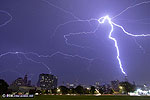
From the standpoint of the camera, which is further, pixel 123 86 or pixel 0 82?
pixel 123 86

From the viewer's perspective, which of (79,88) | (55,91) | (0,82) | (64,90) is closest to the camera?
(0,82)

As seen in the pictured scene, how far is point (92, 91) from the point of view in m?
83.9

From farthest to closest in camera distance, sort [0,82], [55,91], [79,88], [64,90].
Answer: [55,91]
[64,90]
[79,88]
[0,82]

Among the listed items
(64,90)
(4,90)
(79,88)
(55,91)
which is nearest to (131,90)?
(79,88)

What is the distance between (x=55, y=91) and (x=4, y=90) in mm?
49082

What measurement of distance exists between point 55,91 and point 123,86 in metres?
41.6

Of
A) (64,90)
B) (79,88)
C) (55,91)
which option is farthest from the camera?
(55,91)

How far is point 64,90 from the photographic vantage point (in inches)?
3492

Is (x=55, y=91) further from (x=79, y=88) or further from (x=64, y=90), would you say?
(x=79, y=88)

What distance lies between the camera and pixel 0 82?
169ft

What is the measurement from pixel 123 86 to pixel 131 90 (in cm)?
535

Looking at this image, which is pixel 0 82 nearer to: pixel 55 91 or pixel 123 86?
pixel 55 91

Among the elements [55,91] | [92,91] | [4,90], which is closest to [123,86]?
[92,91]

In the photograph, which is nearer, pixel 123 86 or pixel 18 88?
Result: pixel 123 86
